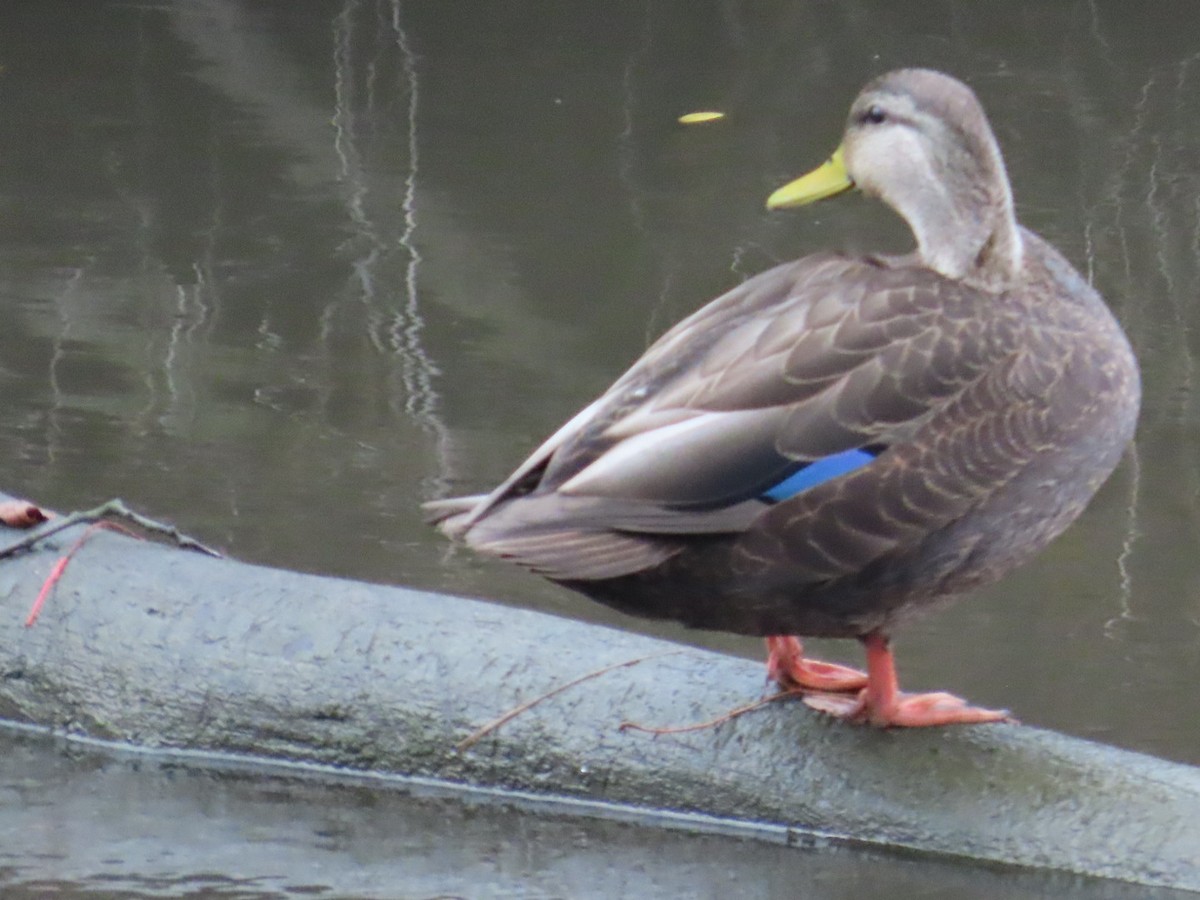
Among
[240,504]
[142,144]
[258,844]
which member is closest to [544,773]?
[258,844]

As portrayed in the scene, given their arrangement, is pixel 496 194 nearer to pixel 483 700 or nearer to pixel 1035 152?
pixel 1035 152

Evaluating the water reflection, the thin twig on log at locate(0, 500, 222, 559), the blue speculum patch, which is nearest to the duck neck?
the blue speculum patch

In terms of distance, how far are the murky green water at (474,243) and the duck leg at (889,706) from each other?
0.32m

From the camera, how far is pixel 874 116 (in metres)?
3.84

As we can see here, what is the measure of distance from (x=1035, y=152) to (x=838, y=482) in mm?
6702

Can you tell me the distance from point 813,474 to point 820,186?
71cm

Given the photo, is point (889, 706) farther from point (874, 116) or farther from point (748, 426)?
point (874, 116)

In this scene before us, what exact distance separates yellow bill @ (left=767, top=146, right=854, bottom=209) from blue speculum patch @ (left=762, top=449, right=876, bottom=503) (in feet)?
2.08

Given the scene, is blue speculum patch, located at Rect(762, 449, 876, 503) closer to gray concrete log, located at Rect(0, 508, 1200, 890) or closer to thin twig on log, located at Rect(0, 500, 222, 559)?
gray concrete log, located at Rect(0, 508, 1200, 890)

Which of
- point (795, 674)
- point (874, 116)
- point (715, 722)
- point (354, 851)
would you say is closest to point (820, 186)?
point (874, 116)

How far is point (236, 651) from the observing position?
412cm

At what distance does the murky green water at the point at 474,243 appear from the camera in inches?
224

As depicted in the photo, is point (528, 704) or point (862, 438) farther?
point (528, 704)

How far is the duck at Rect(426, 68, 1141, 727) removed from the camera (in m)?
3.50
